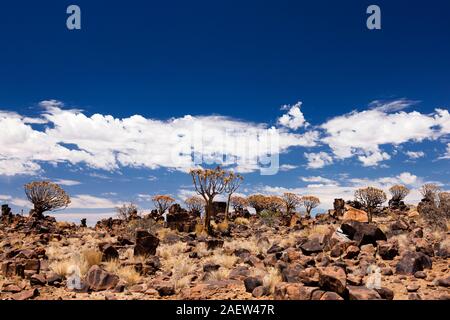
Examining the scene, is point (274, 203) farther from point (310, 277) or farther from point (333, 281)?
point (333, 281)

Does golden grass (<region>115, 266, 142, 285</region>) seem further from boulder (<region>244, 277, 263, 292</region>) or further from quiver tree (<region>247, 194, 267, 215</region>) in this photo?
quiver tree (<region>247, 194, 267, 215</region>)

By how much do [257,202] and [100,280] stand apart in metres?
57.1

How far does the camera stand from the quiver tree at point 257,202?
65.2 metres

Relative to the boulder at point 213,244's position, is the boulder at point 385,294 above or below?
above

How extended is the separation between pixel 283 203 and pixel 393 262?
176ft

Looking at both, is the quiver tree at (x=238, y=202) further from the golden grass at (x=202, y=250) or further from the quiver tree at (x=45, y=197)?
the golden grass at (x=202, y=250)

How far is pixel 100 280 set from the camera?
992 centimetres

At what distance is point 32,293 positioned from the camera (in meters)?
9.11

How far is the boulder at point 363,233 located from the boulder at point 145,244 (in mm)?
7597

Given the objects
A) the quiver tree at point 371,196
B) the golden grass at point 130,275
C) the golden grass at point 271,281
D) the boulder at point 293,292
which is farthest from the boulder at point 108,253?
the quiver tree at point 371,196
